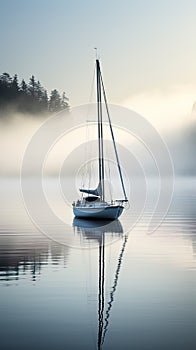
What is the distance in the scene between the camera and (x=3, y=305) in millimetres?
20078

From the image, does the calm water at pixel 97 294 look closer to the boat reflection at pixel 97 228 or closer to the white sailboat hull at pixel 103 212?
the boat reflection at pixel 97 228

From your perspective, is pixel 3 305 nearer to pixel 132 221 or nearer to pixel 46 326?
pixel 46 326

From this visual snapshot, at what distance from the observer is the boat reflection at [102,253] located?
709 inches

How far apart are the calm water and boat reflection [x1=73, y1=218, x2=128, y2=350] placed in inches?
1.8

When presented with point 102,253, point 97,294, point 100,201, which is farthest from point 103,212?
point 97,294

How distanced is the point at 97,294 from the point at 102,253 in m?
13.1

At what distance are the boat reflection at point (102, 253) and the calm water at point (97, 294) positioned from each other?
5cm

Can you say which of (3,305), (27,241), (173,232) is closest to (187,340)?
(3,305)

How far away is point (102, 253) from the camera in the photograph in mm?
35844

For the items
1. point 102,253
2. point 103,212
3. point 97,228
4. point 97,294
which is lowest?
point 97,294

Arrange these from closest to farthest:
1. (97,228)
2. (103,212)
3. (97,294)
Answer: (97,294), (97,228), (103,212)

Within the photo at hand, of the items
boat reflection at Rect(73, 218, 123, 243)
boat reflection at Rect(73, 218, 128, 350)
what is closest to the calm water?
boat reflection at Rect(73, 218, 128, 350)

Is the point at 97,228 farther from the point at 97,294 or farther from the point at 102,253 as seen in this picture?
the point at 97,294

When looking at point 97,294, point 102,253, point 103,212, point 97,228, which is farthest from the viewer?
point 103,212
